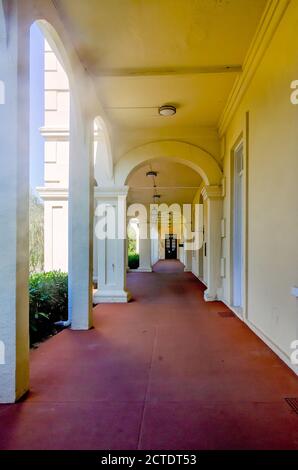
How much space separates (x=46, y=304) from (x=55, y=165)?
3582 millimetres

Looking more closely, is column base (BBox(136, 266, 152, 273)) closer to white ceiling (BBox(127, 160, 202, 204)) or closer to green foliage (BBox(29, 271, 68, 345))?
white ceiling (BBox(127, 160, 202, 204))

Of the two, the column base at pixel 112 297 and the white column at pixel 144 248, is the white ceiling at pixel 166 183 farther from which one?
the column base at pixel 112 297

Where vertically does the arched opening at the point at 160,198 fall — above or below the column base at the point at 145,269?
above

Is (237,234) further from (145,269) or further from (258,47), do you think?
(145,269)

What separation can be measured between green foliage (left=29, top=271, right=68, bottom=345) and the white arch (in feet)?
8.26

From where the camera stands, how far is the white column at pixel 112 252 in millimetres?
6344

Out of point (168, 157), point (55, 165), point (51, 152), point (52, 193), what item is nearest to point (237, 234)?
point (168, 157)

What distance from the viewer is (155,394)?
239 centimetres

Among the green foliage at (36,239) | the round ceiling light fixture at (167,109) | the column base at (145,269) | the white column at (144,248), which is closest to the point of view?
the round ceiling light fixture at (167,109)

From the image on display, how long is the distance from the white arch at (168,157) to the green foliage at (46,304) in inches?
99.1

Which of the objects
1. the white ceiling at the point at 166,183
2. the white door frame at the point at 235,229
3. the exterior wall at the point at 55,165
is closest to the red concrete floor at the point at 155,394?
the white door frame at the point at 235,229

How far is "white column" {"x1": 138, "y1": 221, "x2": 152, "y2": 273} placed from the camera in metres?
13.7

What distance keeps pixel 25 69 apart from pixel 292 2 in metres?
2.40

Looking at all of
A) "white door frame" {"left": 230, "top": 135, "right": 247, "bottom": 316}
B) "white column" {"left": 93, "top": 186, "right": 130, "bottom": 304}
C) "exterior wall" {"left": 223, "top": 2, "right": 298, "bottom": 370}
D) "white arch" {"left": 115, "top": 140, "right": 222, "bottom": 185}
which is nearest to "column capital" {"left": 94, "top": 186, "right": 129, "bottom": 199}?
"white column" {"left": 93, "top": 186, "right": 130, "bottom": 304}
